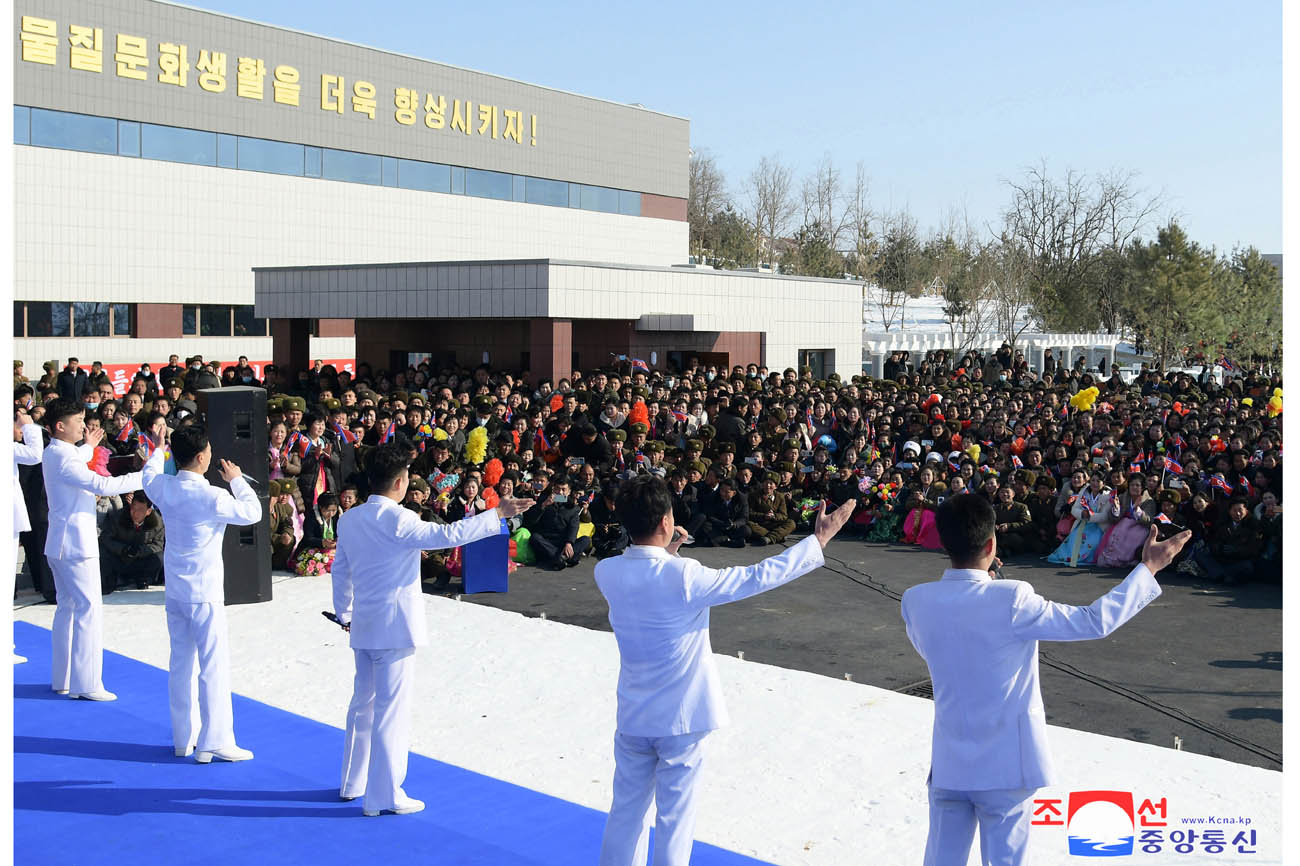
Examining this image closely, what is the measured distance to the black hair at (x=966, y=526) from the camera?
14.0 ft

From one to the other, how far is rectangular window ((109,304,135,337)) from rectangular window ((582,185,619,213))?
47.2ft

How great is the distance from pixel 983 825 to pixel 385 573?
309 centimetres

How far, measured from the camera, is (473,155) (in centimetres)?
3472

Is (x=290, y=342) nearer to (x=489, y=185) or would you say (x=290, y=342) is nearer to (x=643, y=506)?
(x=489, y=185)

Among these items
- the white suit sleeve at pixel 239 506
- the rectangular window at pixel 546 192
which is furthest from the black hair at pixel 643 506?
the rectangular window at pixel 546 192

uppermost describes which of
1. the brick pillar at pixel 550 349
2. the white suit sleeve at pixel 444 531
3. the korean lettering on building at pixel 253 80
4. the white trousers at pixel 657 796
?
the korean lettering on building at pixel 253 80

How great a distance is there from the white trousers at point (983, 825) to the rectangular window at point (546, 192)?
109 feet

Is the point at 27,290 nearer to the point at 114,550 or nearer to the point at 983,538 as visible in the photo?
the point at 114,550

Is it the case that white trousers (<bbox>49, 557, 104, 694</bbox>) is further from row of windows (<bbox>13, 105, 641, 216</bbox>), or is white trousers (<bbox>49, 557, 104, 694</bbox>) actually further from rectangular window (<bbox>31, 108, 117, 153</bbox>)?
rectangular window (<bbox>31, 108, 117, 153</bbox>)

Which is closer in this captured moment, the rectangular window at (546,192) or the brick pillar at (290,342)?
the brick pillar at (290,342)

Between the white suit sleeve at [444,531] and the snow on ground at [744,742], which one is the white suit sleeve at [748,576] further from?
the snow on ground at [744,742]

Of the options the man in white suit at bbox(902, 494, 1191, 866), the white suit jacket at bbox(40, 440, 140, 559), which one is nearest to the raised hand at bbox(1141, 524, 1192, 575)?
the man in white suit at bbox(902, 494, 1191, 866)

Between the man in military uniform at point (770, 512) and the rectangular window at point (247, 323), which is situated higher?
the rectangular window at point (247, 323)

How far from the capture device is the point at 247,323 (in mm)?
30766
